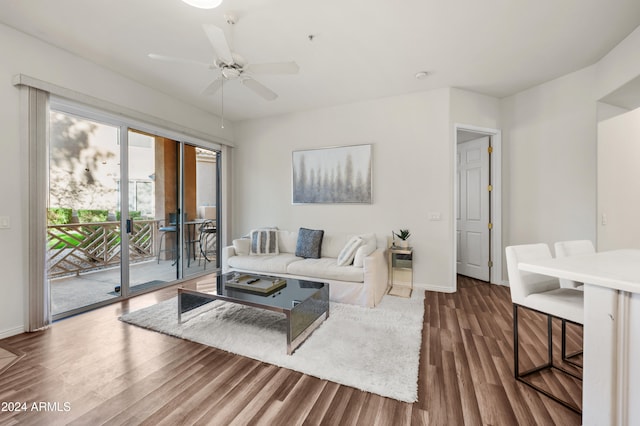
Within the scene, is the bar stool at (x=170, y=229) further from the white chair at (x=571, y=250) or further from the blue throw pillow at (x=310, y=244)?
the white chair at (x=571, y=250)

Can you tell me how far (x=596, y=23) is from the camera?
7.79 ft

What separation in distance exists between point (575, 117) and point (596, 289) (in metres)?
3.14

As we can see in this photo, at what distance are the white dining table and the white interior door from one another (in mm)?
3045

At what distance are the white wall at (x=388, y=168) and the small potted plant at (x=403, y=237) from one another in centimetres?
10

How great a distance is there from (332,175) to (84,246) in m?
3.37

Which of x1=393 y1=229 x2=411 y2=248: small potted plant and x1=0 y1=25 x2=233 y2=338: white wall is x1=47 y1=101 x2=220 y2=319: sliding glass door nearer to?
x1=0 y1=25 x2=233 y2=338: white wall

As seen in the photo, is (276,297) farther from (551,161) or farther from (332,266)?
(551,161)

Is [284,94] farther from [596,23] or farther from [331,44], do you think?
[596,23]

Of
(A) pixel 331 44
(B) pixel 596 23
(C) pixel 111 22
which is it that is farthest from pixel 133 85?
(B) pixel 596 23

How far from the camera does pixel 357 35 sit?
2.54 meters

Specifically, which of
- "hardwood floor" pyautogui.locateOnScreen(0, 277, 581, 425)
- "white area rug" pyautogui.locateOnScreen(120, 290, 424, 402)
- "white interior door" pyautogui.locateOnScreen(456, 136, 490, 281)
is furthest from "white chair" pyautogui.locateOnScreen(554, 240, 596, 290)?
"white interior door" pyautogui.locateOnScreen(456, 136, 490, 281)

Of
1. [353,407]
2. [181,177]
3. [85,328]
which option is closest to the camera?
[353,407]

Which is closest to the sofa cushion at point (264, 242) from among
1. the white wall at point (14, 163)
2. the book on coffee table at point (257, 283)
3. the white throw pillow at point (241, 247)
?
the white throw pillow at point (241, 247)

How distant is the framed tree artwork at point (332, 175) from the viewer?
4.09 meters
